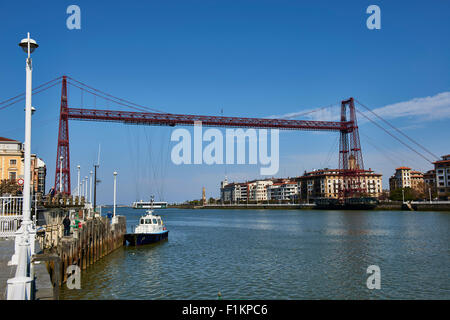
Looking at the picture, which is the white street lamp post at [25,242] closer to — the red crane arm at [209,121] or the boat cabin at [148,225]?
the boat cabin at [148,225]

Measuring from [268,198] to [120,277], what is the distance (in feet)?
516

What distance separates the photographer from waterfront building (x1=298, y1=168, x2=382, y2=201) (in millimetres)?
135375

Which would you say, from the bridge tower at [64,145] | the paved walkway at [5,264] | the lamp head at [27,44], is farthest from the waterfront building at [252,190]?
the lamp head at [27,44]

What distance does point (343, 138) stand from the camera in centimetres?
9431

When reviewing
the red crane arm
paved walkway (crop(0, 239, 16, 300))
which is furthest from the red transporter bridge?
paved walkway (crop(0, 239, 16, 300))

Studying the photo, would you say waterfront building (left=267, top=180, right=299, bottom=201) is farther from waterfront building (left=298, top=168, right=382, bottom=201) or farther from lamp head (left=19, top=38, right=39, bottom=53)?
lamp head (left=19, top=38, right=39, bottom=53)

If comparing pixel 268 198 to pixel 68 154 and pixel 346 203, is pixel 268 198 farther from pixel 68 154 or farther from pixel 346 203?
pixel 68 154

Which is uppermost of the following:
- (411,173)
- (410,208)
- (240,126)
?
(240,126)

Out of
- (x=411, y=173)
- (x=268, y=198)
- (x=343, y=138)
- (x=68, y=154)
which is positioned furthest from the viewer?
(x=268, y=198)

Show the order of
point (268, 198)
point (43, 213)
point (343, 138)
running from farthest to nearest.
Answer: point (268, 198)
point (343, 138)
point (43, 213)

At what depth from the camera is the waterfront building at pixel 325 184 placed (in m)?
135

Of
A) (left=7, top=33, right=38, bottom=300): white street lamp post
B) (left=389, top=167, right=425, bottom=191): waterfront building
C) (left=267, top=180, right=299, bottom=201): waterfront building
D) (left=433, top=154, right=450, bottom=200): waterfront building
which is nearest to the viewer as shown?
(left=7, top=33, right=38, bottom=300): white street lamp post

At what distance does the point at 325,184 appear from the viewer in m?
136
